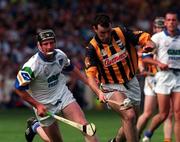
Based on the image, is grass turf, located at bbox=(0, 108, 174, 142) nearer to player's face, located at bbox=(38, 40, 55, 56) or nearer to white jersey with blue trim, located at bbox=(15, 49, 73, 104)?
white jersey with blue trim, located at bbox=(15, 49, 73, 104)

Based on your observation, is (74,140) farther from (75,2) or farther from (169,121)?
(75,2)

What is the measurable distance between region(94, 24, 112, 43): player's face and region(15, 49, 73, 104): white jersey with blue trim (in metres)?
0.61

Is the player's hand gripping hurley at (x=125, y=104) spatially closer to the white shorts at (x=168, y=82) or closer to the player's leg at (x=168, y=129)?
the white shorts at (x=168, y=82)

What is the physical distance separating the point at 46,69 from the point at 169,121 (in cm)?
355

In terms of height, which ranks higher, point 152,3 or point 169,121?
point 169,121

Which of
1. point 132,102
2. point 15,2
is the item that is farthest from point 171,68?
point 15,2

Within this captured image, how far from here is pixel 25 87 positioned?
444 inches

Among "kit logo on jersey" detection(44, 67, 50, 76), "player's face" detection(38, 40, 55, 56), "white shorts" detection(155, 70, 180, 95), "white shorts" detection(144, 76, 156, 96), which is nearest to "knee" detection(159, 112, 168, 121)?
"white shorts" detection(155, 70, 180, 95)

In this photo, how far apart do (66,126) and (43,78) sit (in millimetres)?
7099

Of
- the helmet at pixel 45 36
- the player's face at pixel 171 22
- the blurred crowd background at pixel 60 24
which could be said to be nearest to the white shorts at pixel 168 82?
the player's face at pixel 171 22

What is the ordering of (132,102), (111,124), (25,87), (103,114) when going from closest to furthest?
1. (25,87)
2. (132,102)
3. (111,124)
4. (103,114)

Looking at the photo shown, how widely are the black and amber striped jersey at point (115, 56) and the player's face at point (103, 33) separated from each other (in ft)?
0.31

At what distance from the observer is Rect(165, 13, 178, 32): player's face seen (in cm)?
1271

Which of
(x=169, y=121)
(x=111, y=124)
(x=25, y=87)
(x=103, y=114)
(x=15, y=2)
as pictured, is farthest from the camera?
(x=15, y=2)
